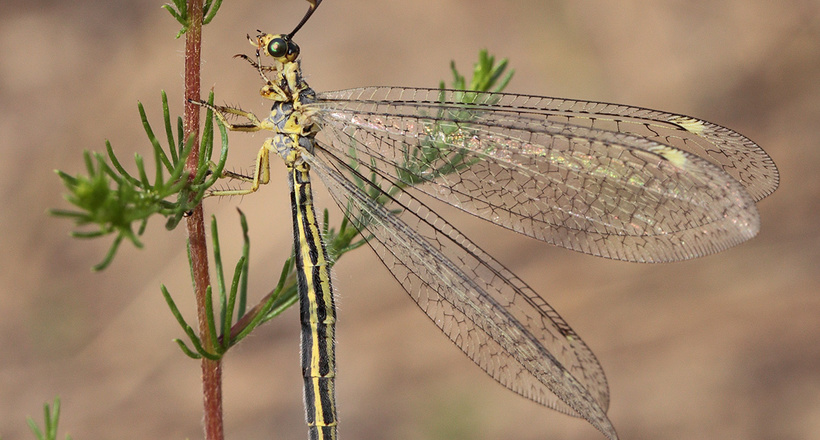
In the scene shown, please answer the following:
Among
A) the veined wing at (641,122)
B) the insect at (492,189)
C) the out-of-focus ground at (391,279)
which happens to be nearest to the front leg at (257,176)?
the insect at (492,189)

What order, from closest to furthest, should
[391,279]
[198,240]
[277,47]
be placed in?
[198,240] < [277,47] < [391,279]

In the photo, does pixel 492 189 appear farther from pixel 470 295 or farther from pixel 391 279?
pixel 391 279

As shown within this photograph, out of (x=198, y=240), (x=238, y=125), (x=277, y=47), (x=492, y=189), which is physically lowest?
(x=198, y=240)

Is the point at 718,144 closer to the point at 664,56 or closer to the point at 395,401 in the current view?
the point at 395,401

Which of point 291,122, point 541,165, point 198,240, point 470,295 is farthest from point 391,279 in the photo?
point 198,240

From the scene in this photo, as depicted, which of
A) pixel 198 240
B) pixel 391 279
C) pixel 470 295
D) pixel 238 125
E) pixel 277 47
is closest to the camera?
pixel 198 240

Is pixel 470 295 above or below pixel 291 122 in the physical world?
below

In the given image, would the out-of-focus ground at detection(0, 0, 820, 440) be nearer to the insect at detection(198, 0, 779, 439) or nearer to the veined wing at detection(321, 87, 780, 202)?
the insect at detection(198, 0, 779, 439)
